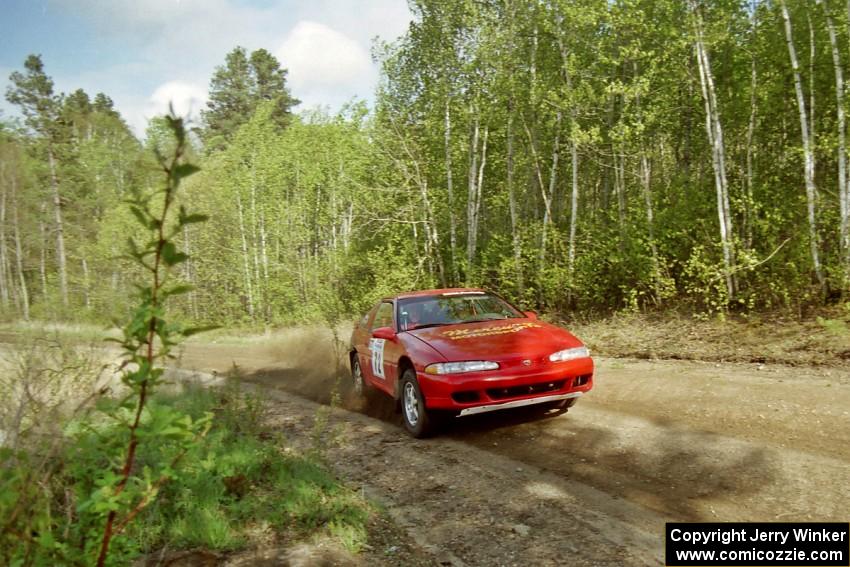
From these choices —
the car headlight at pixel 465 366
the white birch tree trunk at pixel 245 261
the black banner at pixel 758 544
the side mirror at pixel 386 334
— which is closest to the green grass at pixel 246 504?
the car headlight at pixel 465 366

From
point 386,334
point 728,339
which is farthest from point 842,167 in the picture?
point 386,334

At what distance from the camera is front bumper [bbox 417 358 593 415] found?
5895 millimetres

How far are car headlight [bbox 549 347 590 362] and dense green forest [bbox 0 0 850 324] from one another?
434cm

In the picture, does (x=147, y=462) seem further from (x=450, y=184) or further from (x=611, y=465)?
(x=450, y=184)

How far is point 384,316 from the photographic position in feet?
27.5

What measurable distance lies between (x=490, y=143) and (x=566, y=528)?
18.0 metres

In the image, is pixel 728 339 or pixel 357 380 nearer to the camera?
pixel 357 380

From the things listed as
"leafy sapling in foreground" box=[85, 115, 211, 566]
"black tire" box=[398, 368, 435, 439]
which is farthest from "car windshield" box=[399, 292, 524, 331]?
"leafy sapling in foreground" box=[85, 115, 211, 566]

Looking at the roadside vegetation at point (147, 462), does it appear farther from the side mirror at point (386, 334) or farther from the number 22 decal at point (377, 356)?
the side mirror at point (386, 334)

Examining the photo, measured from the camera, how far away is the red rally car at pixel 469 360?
5930 mm

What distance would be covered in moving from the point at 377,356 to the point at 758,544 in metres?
5.07

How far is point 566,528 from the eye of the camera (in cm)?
384

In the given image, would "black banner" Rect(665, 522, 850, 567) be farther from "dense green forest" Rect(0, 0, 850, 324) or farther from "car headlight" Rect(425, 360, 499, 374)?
"dense green forest" Rect(0, 0, 850, 324)

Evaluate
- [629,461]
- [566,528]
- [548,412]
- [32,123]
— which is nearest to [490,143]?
[548,412]
